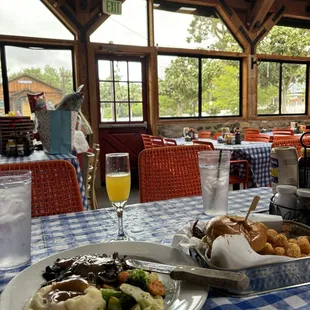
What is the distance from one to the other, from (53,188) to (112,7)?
419 centimetres

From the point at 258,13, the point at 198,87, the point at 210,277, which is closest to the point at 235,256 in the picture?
the point at 210,277

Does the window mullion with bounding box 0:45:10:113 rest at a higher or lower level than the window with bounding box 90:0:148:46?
lower

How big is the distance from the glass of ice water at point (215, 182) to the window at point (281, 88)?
5.92 metres

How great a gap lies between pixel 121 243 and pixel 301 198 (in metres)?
0.43

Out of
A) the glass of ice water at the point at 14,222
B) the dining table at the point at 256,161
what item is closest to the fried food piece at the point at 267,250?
the glass of ice water at the point at 14,222

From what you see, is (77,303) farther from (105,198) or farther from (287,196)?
(105,198)

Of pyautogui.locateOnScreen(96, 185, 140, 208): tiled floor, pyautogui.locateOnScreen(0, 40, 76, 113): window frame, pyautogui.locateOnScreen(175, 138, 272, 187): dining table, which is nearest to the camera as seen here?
pyautogui.locateOnScreen(175, 138, 272, 187): dining table

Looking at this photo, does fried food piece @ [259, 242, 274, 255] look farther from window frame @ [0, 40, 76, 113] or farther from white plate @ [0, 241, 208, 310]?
window frame @ [0, 40, 76, 113]

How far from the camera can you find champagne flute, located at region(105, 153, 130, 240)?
85 cm

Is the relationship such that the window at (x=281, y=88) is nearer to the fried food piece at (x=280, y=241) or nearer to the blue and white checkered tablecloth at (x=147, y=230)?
the blue and white checkered tablecloth at (x=147, y=230)

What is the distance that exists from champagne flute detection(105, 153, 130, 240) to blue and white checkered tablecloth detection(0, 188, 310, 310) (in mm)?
87

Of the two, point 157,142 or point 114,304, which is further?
point 157,142

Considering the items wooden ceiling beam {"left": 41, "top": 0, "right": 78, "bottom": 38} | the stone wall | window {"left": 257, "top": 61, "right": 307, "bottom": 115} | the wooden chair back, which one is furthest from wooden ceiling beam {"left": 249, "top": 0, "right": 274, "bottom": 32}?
the wooden chair back

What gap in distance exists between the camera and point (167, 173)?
1.50 meters
